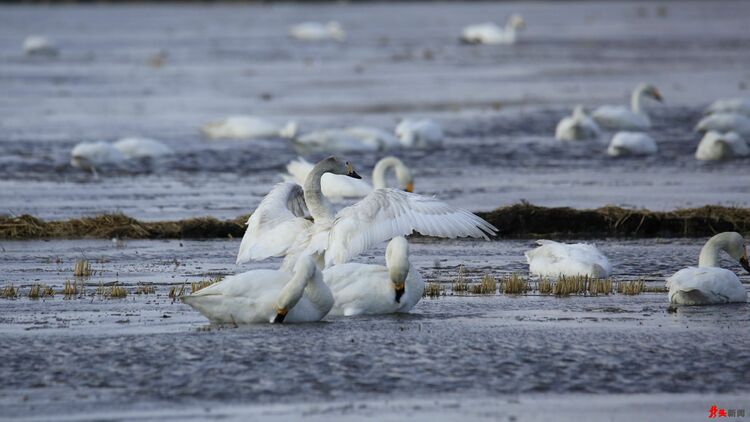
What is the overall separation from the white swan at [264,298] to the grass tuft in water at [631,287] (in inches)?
100

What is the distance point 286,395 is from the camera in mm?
8008

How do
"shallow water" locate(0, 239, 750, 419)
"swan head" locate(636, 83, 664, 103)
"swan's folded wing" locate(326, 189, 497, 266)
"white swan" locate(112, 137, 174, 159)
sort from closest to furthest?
"shallow water" locate(0, 239, 750, 419)
"swan's folded wing" locate(326, 189, 497, 266)
"white swan" locate(112, 137, 174, 159)
"swan head" locate(636, 83, 664, 103)

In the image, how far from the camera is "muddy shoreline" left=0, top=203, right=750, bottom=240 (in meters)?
14.4

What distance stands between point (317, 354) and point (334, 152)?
1353 cm

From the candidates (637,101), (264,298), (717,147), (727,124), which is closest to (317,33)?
(637,101)

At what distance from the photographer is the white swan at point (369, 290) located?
1009cm

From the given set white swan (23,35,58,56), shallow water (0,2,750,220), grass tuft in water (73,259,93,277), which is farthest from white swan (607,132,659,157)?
white swan (23,35,58,56)

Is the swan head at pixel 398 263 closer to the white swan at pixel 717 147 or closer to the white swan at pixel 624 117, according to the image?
the white swan at pixel 717 147

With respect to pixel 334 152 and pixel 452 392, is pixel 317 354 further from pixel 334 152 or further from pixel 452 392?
pixel 334 152

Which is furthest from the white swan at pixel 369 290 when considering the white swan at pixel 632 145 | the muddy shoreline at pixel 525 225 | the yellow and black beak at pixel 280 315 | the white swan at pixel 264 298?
the white swan at pixel 632 145

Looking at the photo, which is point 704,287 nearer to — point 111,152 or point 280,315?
point 280,315

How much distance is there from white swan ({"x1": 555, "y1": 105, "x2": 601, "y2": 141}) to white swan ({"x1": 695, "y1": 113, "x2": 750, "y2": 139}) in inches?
73.9

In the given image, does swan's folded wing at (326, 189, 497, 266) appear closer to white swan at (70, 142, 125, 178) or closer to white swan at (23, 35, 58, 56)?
white swan at (70, 142, 125, 178)

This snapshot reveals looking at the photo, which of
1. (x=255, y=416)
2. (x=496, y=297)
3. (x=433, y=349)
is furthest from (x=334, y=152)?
(x=255, y=416)
